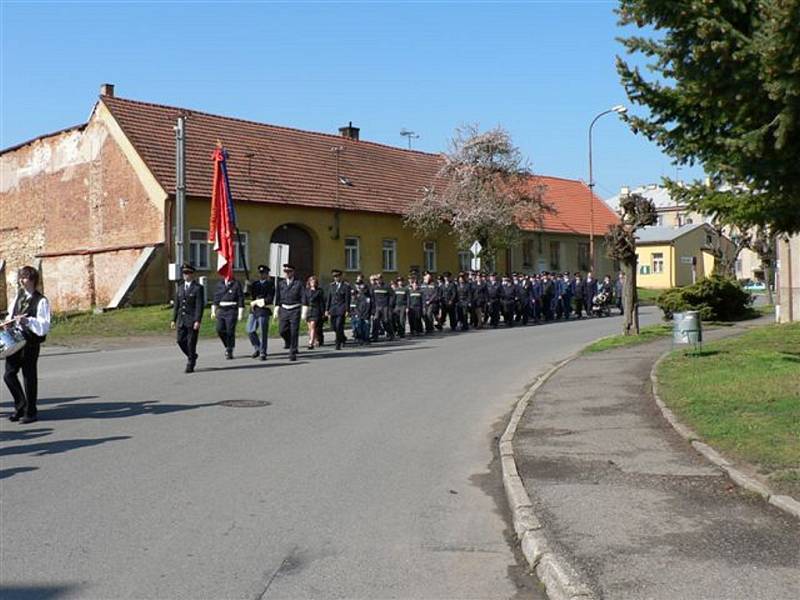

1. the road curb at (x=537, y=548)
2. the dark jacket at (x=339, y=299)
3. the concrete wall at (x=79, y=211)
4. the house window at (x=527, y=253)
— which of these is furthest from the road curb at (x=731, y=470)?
the house window at (x=527, y=253)

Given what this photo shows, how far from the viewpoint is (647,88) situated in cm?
1220

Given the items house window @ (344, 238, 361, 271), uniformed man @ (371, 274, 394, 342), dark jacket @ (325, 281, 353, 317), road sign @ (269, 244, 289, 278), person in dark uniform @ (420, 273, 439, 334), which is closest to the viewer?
dark jacket @ (325, 281, 353, 317)

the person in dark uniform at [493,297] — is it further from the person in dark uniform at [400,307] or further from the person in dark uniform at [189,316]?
the person in dark uniform at [189,316]

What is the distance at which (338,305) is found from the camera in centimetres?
2161

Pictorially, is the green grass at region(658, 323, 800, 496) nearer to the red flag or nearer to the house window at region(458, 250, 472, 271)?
the red flag

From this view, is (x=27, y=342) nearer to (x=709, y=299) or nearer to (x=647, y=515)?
(x=647, y=515)

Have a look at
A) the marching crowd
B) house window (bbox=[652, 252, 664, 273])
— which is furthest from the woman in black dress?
house window (bbox=[652, 252, 664, 273])

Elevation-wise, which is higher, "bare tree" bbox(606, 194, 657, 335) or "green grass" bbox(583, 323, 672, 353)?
"bare tree" bbox(606, 194, 657, 335)

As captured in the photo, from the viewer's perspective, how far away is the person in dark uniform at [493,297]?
29873 mm

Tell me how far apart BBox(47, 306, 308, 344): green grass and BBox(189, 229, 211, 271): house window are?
2.96 meters

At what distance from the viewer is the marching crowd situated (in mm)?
17281

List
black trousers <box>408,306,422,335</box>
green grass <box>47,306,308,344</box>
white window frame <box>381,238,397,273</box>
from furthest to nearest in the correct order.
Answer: white window frame <box>381,238,397,273</box>, green grass <box>47,306,308,344</box>, black trousers <box>408,306,422,335</box>

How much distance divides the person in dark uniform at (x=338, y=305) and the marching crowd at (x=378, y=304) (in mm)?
23

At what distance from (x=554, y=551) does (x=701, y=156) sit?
8459 mm
